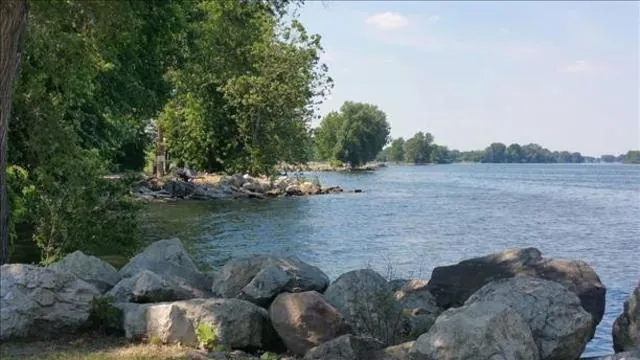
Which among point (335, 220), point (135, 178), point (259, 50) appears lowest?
point (335, 220)

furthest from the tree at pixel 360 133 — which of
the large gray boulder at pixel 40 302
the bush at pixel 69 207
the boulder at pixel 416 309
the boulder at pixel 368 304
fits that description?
the large gray boulder at pixel 40 302

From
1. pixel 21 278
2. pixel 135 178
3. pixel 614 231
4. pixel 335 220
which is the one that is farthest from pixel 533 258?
pixel 335 220

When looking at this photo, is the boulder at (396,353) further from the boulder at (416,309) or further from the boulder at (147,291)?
the boulder at (147,291)

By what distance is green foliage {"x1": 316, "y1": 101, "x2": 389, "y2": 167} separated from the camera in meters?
131

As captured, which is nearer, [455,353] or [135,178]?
[455,353]

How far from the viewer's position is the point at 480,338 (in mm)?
7000

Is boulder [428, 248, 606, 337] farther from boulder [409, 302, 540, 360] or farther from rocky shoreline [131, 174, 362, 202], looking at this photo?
rocky shoreline [131, 174, 362, 202]

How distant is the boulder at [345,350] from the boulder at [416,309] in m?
1.40

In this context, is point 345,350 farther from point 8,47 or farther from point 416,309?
point 8,47

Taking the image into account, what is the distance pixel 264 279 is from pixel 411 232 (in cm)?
1968

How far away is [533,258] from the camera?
10578mm

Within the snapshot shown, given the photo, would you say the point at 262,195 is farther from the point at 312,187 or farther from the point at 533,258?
the point at 533,258

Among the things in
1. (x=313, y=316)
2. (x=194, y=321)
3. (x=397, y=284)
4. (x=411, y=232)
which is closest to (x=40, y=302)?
(x=194, y=321)

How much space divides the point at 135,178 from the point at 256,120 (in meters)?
34.9
